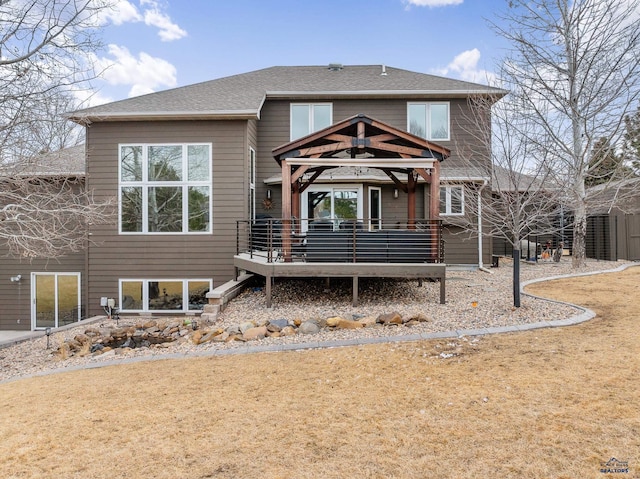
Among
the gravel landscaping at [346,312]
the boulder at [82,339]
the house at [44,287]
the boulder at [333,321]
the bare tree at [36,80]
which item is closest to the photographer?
the gravel landscaping at [346,312]

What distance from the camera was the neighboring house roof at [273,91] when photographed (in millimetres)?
10273

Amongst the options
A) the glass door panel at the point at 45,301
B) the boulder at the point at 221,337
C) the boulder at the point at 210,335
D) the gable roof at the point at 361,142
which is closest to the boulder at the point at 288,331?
the boulder at the point at 221,337

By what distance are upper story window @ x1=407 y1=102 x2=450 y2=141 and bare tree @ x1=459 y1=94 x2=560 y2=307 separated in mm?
699

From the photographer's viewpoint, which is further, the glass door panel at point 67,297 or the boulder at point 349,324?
the glass door panel at point 67,297

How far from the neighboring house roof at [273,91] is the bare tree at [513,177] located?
136cm

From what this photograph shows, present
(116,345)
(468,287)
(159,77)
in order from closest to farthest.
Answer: (116,345)
(468,287)
(159,77)

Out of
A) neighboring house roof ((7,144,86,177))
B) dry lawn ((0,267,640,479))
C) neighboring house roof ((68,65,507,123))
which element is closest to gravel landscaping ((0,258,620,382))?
dry lawn ((0,267,640,479))

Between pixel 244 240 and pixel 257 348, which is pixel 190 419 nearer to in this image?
pixel 257 348

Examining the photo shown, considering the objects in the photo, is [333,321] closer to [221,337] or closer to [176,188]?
[221,337]

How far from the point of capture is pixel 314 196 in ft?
39.7

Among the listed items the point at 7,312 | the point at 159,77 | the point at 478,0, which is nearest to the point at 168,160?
the point at 7,312

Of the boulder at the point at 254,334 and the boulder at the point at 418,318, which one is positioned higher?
the boulder at the point at 418,318

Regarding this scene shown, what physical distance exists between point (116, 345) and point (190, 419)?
15.9ft

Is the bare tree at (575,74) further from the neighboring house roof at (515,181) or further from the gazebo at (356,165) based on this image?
the gazebo at (356,165)
